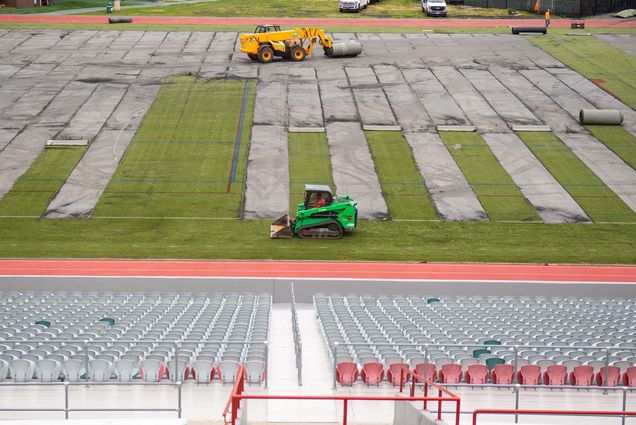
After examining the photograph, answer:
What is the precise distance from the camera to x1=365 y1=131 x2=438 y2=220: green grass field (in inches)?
1753

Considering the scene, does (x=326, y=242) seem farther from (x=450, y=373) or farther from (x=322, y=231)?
→ (x=450, y=373)

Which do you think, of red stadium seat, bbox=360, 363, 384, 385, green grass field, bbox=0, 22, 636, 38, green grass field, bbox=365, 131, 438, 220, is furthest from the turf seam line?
red stadium seat, bbox=360, 363, 384, 385

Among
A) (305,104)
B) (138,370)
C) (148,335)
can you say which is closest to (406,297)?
(148,335)

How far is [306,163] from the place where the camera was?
164ft

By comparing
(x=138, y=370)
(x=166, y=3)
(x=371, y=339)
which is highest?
(x=138, y=370)

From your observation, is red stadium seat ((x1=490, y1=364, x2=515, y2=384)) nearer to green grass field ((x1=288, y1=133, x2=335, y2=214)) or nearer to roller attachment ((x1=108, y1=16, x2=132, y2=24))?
green grass field ((x1=288, y1=133, x2=335, y2=214))

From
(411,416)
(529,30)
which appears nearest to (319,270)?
(411,416)

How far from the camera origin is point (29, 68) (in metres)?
64.9

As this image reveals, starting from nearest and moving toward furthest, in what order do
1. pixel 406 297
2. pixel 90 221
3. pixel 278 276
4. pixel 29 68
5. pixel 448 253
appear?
pixel 406 297 < pixel 278 276 < pixel 448 253 < pixel 90 221 < pixel 29 68

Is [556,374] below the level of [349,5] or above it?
above

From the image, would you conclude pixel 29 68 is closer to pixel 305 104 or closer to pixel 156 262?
pixel 305 104

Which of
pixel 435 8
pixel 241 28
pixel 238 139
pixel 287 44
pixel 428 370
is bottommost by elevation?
pixel 238 139

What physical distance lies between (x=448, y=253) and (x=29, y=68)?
1477 inches

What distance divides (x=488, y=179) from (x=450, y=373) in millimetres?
29399
